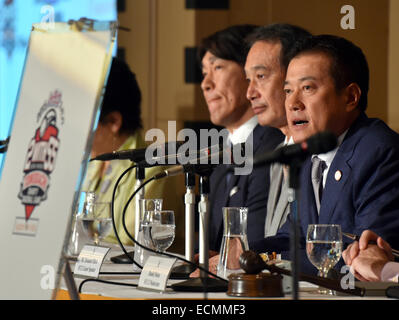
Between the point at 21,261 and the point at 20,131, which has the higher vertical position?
the point at 20,131

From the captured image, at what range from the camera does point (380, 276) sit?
59.6 inches

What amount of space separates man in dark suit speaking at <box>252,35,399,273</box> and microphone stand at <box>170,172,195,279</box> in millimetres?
292

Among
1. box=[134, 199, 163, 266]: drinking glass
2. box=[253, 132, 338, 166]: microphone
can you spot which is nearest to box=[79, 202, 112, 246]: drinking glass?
box=[134, 199, 163, 266]: drinking glass

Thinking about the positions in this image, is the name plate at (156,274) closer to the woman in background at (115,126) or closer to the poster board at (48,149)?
the poster board at (48,149)

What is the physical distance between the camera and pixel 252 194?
2691 mm

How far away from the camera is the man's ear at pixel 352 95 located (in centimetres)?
211

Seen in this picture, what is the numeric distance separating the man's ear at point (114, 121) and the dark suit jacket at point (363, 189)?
1372 millimetres

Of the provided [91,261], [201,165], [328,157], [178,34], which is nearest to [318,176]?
[328,157]

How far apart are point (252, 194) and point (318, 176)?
591mm

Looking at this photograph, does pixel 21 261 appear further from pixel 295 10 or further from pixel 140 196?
pixel 295 10

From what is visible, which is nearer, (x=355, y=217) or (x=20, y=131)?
(x=20, y=131)
